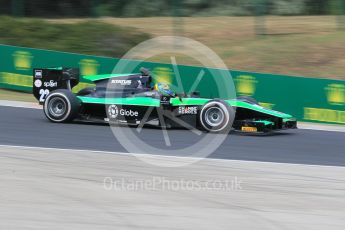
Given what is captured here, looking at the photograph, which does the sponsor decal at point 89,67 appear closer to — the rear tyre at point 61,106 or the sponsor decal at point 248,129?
the rear tyre at point 61,106

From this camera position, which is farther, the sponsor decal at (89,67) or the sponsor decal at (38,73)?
the sponsor decal at (89,67)

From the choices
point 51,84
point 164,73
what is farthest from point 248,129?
point 164,73

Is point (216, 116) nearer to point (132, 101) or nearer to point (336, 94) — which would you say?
point (132, 101)

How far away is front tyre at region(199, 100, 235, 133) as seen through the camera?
11.2 m

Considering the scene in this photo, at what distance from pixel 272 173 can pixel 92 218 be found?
123 inches

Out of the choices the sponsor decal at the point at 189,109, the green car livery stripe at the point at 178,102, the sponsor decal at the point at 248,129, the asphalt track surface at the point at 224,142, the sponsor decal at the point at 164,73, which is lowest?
the asphalt track surface at the point at 224,142

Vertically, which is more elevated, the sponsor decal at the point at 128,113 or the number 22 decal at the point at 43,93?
the number 22 decal at the point at 43,93

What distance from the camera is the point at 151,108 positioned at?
11.5 meters

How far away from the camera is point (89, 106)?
39.1 ft

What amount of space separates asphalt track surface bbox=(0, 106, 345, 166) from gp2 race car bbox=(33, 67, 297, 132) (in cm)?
20

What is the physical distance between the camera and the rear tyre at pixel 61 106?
39.1ft

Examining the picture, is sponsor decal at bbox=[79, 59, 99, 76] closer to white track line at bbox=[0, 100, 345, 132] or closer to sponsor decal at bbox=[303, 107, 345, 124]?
white track line at bbox=[0, 100, 345, 132]

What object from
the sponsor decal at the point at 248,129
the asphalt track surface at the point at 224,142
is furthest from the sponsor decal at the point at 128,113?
the sponsor decal at the point at 248,129

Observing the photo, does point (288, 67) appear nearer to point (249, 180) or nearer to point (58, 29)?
point (58, 29)
